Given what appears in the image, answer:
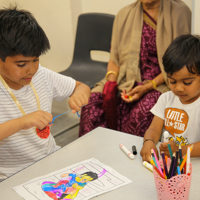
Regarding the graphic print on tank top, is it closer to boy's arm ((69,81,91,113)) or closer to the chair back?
boy's arm ((69,81,91,113))

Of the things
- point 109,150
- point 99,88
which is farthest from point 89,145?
point 99,88

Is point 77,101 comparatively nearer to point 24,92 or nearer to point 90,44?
point 24,92

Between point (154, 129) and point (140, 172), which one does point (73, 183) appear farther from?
point (154, 129)

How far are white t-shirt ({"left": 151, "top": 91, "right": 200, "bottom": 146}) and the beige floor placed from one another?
1.39 meters

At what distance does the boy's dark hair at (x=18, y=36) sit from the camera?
3.44 feet

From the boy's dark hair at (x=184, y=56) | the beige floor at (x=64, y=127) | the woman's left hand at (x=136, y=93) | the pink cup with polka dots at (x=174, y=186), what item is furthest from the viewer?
the beige floor at (x=64, y=127)

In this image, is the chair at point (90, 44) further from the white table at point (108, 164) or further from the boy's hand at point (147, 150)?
the boy's hand at point (147, 150)

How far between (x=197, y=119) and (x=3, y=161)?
32.1 inches

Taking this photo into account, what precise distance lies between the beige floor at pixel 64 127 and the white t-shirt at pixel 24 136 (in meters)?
1.18

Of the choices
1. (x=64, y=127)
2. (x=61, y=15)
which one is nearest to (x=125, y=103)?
(x=64, y=127)

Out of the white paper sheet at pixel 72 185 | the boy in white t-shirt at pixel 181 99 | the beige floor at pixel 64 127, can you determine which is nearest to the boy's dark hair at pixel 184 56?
the boy in white t-shirt at pixel 181 99

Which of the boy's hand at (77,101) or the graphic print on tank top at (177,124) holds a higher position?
the boy's hand at (77,101)

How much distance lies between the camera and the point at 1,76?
3.85 feet

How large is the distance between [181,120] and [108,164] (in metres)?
0.40
